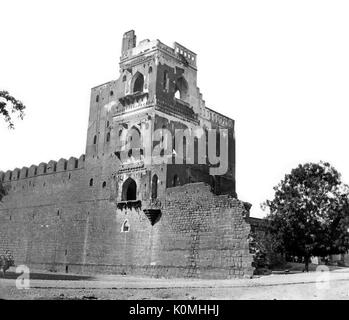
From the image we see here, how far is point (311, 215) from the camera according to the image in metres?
25.8

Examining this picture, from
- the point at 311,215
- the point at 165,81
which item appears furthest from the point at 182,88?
the point at 311,215

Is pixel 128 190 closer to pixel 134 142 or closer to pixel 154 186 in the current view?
pixel 134 142

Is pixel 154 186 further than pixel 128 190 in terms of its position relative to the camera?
No

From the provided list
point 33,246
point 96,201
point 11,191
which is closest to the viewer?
point 96,201

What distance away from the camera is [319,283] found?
1408 centimetres

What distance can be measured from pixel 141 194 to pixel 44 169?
12.2 meters

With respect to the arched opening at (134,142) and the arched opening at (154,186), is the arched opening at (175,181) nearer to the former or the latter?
the arched opening at (154,186)

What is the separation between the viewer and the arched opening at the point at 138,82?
30281 millimetres

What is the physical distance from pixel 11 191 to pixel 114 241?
15039mm

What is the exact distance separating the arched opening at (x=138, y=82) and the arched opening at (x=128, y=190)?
21.3 ft

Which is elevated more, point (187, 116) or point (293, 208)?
point (187, 116)

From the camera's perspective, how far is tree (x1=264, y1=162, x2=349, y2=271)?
83.6 ft

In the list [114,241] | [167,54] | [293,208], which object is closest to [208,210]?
[293,208]
